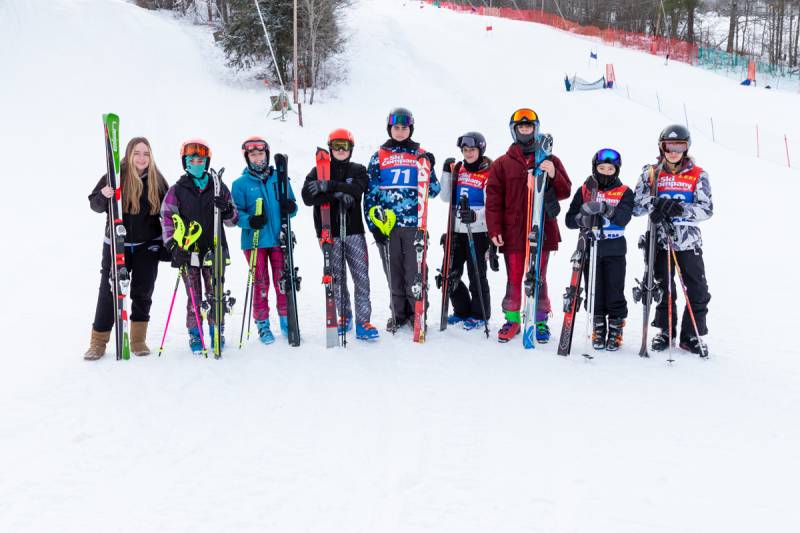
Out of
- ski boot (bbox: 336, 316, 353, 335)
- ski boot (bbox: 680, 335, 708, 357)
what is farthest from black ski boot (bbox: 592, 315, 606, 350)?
ski boot (bbox: 336, 316, 353, 335)

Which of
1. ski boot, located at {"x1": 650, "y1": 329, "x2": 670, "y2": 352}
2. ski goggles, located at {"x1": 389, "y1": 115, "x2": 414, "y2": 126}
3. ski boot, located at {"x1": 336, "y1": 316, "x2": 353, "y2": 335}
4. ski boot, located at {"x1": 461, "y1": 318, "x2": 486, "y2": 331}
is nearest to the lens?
ski boot, located at {"x1": 650, "y1": 329, "x2": 670, "y2": 352}

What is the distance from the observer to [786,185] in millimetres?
13086

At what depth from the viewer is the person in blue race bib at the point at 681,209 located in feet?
15.4

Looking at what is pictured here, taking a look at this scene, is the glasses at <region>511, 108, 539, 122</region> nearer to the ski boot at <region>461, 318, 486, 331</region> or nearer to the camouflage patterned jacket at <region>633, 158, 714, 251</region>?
the camouflage patterned jacket at <region>633, 158, 714, 251</region>

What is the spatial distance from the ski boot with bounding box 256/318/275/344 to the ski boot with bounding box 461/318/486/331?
1892 millimetres

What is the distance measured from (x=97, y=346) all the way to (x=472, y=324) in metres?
3.40

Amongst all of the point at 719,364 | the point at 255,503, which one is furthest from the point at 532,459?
the point at 719,364

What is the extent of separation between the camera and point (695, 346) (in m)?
4.97

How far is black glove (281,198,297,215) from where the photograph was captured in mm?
5054

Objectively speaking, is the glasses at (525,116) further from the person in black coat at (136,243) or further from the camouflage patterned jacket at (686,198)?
the person in black coat at (136,243)

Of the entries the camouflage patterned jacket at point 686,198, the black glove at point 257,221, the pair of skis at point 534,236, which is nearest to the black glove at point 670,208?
the camouflage patterned jacket at point 686,198

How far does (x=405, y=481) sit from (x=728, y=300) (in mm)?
5401

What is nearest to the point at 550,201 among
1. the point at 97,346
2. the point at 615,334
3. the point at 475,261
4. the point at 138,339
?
the point at 475,261

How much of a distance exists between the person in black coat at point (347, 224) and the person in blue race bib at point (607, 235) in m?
1.92
